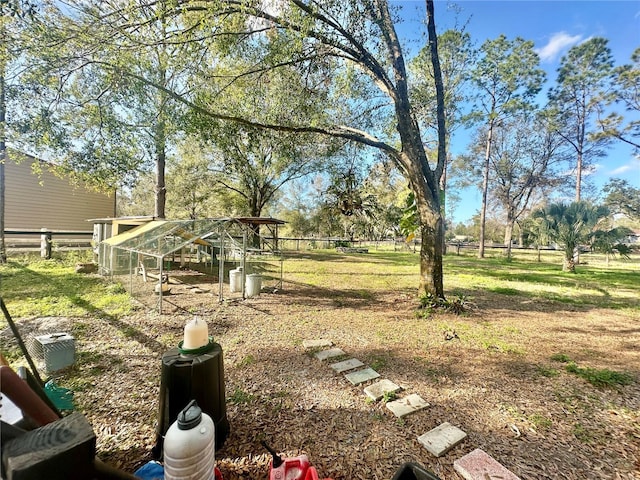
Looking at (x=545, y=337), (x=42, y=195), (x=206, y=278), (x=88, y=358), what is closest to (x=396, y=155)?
(x=545, y=337)

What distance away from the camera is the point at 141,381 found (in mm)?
2949

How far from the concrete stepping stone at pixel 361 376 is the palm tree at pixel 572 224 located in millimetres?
13779

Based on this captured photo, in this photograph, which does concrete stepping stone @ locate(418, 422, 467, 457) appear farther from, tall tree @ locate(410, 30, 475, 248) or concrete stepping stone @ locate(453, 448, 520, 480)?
tall tree @ locate(410, 30, 475, 248)

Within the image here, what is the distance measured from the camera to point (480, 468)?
1858 mm

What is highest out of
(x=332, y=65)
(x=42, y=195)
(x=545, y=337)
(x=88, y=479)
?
(x=332, y=65)

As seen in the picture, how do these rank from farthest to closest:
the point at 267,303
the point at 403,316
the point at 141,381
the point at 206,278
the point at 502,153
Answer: the point at 502,153 < the point at 206,278 < the point at 267,303 < the point at 403,316 < the point at 141,381

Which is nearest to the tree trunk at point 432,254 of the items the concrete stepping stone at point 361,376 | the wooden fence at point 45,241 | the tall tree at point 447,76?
the tall tree at point 447,76

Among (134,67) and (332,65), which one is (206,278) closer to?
(134,67)

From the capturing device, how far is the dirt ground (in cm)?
200

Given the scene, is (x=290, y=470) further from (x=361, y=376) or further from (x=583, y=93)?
(x=583, y=93)

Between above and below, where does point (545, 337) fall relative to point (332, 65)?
below

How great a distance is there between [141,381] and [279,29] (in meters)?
6.40

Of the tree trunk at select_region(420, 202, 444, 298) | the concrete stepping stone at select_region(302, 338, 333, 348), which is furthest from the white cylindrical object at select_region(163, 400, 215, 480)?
the tree trunk at select_region(420, 202, 444, 298)

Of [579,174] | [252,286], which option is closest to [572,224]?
[579,174]
